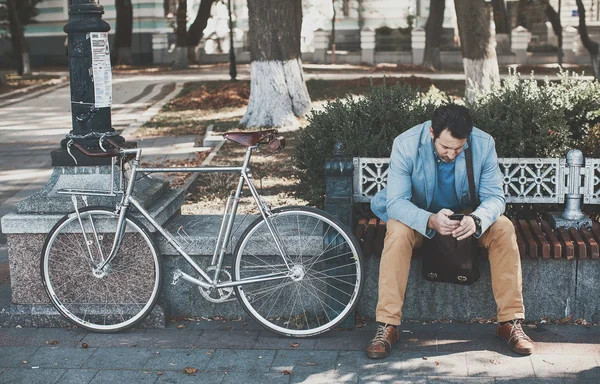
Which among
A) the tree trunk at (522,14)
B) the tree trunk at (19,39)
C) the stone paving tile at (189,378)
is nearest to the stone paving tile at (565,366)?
the stone paving tile at (189,378)

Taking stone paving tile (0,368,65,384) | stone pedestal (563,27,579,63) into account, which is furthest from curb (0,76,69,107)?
stone pedestal (563,27,579,63)

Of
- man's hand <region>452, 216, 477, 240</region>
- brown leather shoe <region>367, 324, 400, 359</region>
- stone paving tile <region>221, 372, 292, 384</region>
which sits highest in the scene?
man's hand <region>452, 216, 477, 240</region>

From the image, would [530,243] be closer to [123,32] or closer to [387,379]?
[387,379]

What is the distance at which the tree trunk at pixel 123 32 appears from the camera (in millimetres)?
34406

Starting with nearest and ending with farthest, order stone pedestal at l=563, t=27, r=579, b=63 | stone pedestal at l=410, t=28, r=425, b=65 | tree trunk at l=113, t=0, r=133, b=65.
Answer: tree trunk at l=113, t=0, r=133, b=65 < stone pedestal at l=563, t=27, r=579, b=63 < stone pedestal at l=410, t=28, r=425, b=65

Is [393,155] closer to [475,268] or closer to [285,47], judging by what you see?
[475,268]

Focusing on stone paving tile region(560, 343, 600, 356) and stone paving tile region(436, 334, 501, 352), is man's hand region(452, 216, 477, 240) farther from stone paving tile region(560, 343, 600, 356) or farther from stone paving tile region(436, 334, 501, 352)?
stone paving tile region(560, 343, 600, 356)

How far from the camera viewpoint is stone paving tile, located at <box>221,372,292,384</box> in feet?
15.5

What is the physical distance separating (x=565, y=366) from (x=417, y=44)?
33555 mm

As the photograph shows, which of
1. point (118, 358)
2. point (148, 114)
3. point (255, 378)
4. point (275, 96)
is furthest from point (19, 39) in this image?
point (255, 378)

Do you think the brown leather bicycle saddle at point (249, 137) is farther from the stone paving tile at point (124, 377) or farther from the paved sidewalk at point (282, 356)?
the stone paving tile at point (124, 377)

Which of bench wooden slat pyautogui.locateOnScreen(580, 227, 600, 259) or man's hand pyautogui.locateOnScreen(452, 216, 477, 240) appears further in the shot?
bench wooden slat pyautogui.locateOnScreen(580, 227, 600, 259)

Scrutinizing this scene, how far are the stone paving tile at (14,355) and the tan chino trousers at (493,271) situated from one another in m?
2.03

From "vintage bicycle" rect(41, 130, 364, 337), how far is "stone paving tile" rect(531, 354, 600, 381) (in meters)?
1.10
